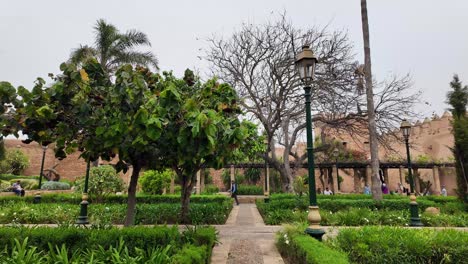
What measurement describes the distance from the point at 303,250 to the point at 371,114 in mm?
11499

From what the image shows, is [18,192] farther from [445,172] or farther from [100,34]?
[445,172]

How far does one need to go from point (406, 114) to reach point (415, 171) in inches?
704

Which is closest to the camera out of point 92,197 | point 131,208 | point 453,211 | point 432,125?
point 131,208

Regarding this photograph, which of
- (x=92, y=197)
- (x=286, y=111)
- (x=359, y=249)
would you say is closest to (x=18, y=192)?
(x=92, y=197)

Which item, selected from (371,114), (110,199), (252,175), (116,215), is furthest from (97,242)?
(252,175)

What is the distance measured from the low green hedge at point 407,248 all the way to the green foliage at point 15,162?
39.4 metres

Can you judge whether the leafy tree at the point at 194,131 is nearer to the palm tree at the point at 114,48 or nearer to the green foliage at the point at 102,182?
the green foliage at the point at 102,182

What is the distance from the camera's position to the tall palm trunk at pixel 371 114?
13773mm

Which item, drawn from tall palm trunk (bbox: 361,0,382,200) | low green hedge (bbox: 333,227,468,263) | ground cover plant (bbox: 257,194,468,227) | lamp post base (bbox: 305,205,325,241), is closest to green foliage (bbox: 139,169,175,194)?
ground cover plant (bbox: 257,194,468,227)

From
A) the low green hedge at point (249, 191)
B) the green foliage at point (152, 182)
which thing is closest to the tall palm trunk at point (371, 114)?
the green foliage at point (152, 182)

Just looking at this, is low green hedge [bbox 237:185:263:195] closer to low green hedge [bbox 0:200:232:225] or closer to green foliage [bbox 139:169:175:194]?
green foliage [bbox 139:169:175:194]

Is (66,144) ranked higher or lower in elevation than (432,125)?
lower

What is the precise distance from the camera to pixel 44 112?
3.94 metres

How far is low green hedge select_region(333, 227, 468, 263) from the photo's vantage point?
4.99 meters
